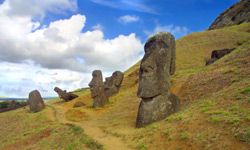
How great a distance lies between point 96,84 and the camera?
122 feet

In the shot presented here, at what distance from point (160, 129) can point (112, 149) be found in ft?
Answer: 9.60

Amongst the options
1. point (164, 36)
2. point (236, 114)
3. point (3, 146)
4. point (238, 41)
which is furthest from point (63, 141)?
point (238, 41)

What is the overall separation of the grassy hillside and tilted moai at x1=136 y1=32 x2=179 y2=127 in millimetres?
974

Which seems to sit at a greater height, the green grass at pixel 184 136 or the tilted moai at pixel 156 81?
the tilted moai at pixel 156 81

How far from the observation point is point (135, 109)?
2877cm

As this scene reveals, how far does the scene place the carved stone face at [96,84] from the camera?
121 ft

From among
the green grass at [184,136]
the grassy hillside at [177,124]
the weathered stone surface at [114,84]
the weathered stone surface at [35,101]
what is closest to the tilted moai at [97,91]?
the grassy hillside at [177,124]

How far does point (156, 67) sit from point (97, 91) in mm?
15250

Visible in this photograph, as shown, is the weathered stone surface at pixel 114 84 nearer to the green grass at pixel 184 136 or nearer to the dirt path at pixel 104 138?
the dirt path at pixel 104 138

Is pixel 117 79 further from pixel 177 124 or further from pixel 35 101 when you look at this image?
pixel 177 124

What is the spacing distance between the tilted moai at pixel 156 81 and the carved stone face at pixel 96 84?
1439 cm

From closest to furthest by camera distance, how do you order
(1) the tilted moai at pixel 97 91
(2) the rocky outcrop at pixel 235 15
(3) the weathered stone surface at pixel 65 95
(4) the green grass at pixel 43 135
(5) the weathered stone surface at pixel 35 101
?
(4) the green grass at pixel 43 135 < (1) the tilted moai at pixel 97 91 < (5) the weathered stone surface at pixel 35 101 < (3) the weathered stone surface at pixel 65 95 < (2) the rocky outcrop at pixel 235 15

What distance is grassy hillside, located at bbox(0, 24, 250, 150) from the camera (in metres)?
15.3

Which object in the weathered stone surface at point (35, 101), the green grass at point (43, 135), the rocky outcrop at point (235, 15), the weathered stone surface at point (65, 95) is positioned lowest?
the green grass at point (43, 135)
